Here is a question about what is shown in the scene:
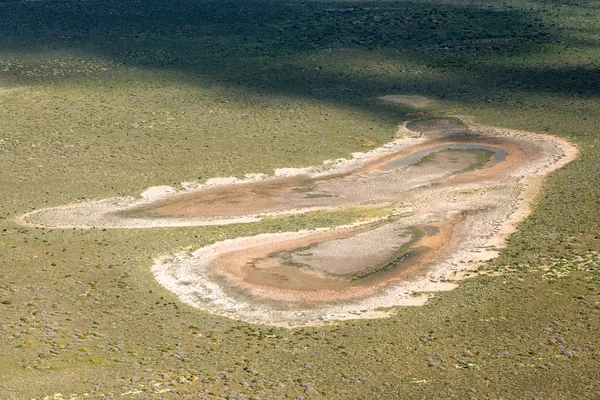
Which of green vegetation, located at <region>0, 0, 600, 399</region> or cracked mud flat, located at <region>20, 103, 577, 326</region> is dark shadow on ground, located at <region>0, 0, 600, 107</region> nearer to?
green vegetation, located at <region>0, 0, 600, 399</region>

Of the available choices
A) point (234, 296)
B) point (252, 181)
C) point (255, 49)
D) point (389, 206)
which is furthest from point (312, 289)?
point (255, 49)

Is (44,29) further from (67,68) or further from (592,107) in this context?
(592,107)

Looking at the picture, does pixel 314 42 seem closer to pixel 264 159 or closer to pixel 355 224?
pixel 264 159

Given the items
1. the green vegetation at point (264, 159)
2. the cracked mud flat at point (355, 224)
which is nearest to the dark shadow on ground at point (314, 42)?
the green vegetation at point (264, 159)

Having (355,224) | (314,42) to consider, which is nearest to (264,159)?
(355,224)

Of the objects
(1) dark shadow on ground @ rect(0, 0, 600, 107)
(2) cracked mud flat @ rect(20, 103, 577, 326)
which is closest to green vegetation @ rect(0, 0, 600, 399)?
(1) dark shadow on ground @ rect(0, 0, 600, 107)
